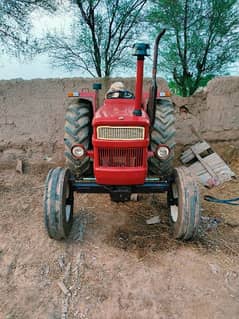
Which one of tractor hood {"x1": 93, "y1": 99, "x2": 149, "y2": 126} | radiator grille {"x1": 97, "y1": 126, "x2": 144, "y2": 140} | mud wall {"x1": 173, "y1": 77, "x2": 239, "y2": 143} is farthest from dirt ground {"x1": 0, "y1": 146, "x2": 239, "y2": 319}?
mud wall {"x1": 173, "y1": 77, "x2": 239, "y2": 143}

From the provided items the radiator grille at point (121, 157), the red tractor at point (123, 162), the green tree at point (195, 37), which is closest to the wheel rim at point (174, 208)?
the red tractor at point (123, 162)

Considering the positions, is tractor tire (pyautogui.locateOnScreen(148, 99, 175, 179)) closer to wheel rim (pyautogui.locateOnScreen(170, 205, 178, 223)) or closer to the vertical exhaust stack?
wheel rim (pyautogui.locateOnScreen(170, 205, 178, 223))

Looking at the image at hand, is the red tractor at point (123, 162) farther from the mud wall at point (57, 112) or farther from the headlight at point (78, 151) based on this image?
the mud wall at point (57, 112)

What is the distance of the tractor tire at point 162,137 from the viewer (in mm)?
3255

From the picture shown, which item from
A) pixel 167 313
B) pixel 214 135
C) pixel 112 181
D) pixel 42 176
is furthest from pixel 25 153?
pixel 167 313

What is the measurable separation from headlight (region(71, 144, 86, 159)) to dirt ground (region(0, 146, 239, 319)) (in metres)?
0.91

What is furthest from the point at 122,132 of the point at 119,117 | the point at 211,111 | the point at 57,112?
the point at 211,111

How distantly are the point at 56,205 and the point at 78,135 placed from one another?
2.74 ft

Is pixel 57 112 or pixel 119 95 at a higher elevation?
pixel 119 95

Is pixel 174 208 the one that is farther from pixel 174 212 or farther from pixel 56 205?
pixel 56 205

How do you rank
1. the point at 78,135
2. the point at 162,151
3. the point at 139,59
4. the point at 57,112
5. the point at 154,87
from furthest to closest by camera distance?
the point at 57,112, the point at 78,135, the point at 162,151, the point at 154,87, the point at 139,59

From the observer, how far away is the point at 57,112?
5008 mm

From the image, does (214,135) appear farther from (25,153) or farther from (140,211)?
(25,153)

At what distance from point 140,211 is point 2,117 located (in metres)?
2.96
